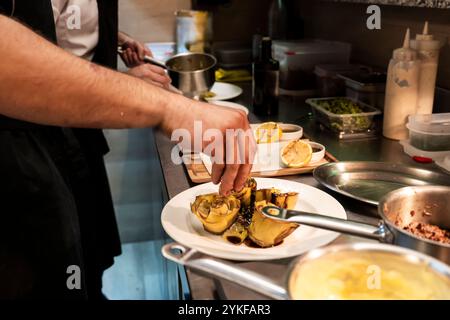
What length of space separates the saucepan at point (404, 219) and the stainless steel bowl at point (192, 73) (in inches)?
40.8

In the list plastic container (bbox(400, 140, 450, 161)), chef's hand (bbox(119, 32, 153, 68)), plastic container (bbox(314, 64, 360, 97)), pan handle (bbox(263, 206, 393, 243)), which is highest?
→ chef's hand (bbox(119, 32, 153, 68))

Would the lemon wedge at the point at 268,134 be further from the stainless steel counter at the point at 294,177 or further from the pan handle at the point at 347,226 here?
the pan handle at the point at 347,226

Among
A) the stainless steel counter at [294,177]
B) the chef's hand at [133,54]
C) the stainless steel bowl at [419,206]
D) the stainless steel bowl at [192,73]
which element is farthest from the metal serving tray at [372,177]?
the chef's hand at [133,54]

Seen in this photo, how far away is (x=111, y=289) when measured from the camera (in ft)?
7.89

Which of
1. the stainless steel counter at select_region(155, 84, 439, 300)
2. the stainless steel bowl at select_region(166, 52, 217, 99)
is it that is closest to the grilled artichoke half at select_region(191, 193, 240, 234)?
the stainless steel counter at select_region(155, 84, 439, 300)

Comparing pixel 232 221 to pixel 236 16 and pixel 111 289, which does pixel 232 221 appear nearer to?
pixel 111 289

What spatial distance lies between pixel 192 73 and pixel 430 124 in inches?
33.9

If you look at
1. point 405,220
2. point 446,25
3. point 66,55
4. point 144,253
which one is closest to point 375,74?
point 446,25

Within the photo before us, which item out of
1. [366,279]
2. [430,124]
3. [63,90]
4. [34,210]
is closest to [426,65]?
[430,124]

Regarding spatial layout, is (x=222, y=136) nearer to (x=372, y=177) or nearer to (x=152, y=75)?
(x=372, y=177)

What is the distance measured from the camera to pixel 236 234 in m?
0.85

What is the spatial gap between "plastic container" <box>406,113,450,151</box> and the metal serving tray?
19cm

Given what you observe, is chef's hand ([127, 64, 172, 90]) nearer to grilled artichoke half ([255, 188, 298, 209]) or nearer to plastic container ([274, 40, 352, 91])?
plastic container ([274, 40, 352, 91])

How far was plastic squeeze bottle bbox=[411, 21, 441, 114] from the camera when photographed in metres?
1.30
